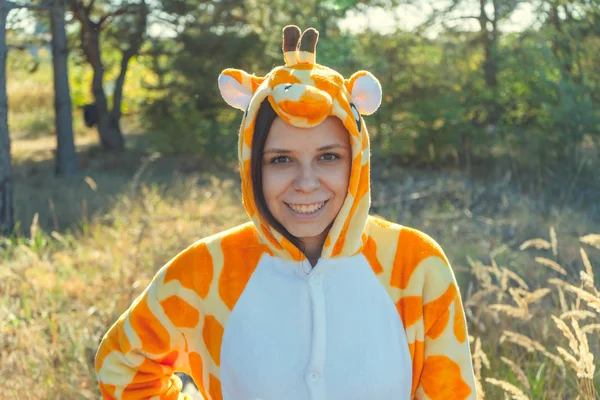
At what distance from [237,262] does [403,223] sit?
4458mm

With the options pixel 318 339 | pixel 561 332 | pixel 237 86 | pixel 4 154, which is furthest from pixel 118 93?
pixel 318 339

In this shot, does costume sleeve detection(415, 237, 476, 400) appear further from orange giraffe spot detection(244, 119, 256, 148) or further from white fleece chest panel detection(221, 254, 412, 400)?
orange giraffe spot detection(244, 119, 256, 148)

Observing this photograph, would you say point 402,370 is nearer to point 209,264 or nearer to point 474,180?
point 209,264

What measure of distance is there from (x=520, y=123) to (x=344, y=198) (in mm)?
8638

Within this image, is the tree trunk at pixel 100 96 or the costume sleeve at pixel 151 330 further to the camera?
the tree trunk at pixel 100 96

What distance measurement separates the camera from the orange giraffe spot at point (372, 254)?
188 centimetres

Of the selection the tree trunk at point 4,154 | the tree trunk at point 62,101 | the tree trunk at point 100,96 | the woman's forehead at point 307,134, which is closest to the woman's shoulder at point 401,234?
the woman's forehead at point 307,134

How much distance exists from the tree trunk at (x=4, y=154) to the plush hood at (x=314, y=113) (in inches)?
194

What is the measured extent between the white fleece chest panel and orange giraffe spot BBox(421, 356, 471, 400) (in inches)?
2.3

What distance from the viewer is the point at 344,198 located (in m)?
1.90

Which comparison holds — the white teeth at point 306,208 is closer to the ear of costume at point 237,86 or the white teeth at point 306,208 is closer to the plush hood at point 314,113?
the plush hood at point 314,113

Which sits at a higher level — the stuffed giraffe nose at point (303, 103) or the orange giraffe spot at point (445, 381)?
the stuffed giraffe nose at point (303, 103)

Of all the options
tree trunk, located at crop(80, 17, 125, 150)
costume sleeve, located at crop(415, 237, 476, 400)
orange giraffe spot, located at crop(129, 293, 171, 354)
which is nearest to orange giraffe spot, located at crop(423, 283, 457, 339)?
costume sleeve, located at crop(415, 237, 476, 400)

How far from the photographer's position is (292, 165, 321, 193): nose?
5.94 ft
